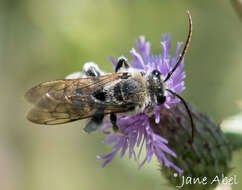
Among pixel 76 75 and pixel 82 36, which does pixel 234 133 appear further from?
pixel 82 36

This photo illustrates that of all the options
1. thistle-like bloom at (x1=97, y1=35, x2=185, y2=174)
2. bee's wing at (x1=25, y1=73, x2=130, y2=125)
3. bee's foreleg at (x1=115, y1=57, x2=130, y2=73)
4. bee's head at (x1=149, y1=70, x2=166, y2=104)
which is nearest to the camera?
bee's wing at (x1=25, y1=73, x2=130, y2=125)

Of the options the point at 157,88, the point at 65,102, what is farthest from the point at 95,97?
the point at 157,88

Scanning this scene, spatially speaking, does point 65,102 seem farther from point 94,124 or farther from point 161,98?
point 161,98

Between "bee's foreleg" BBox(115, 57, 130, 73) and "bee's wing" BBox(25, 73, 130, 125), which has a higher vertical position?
"bee's foreleg" BBox(115, 57, 130, 73)

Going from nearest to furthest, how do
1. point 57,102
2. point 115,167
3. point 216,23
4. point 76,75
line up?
point 57,102, point 76,75, point 115,167, point 216,23

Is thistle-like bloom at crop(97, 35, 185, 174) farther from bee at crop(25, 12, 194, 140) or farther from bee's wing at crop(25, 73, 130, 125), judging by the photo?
bee's wing at crop(25, 73, 130, 125)

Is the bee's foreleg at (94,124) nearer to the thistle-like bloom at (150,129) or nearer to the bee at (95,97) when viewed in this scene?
the bee at (95,97)

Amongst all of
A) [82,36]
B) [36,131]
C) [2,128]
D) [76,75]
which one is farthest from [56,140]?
[76,75]

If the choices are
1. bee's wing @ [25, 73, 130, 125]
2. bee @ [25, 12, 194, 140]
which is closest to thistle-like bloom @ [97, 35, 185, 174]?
bee @ [25, 12, 194, 140]
